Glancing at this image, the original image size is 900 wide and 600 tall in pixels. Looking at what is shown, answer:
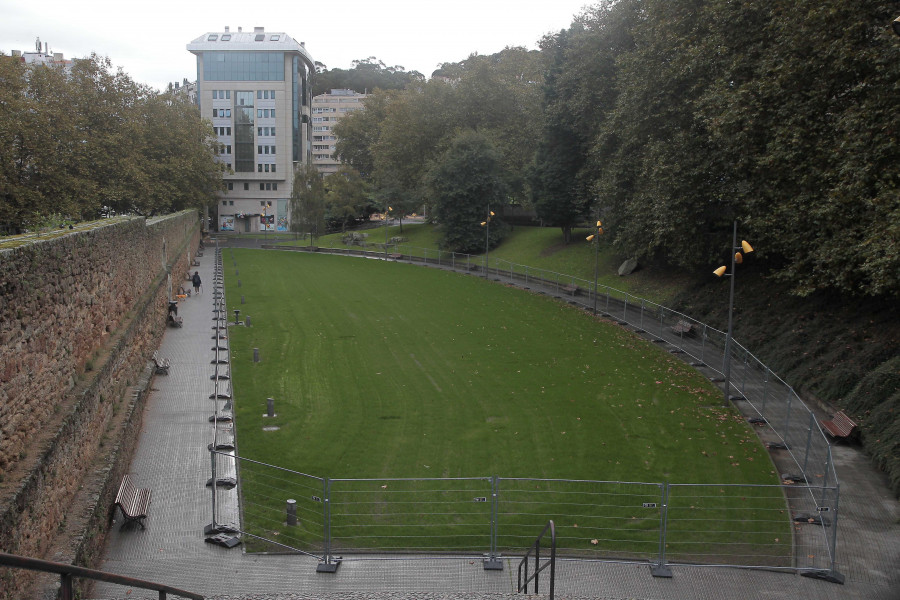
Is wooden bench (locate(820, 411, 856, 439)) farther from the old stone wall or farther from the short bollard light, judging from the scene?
the old stone wall

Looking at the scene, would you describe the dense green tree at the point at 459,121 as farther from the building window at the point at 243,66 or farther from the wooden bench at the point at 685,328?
the wooden bench at the point at 685,328

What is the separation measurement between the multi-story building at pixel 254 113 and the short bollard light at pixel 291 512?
66.8m

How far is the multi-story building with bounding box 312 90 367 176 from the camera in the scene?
13100 centimetres

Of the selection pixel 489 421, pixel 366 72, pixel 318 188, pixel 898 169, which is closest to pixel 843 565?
pixel 489 421

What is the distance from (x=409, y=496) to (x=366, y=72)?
140 metres

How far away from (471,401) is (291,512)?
7142 mm

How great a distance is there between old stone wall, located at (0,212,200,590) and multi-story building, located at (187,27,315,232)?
6152cm

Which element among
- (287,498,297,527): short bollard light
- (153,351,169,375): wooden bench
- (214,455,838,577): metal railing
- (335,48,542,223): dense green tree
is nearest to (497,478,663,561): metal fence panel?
(214,455,838,577): metal railing

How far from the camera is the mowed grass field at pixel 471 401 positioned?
12.9 metres

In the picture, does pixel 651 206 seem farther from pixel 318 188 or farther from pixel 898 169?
pixel 318 188

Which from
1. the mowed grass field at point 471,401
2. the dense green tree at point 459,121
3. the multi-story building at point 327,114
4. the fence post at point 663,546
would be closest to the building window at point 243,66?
the dense green tree at point 459,121

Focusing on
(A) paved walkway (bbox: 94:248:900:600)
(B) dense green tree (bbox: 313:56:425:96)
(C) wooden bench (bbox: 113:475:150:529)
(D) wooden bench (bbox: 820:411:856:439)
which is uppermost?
(B) dense green tree (bbox: 313:56:425:96)

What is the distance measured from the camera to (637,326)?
1011 inches

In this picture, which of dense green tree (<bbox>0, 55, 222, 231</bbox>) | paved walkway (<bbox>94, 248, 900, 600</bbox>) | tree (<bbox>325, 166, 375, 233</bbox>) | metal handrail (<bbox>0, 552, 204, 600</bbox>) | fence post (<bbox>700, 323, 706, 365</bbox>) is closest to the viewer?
metal handrail (<bbox>0, 552, 204, 600</bbox>)
